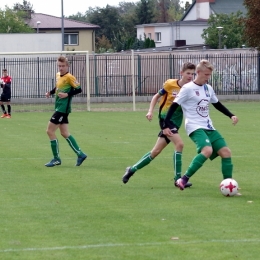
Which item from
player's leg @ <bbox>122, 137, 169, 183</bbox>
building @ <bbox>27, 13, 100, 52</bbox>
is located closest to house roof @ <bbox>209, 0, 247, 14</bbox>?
building @ <bbox>27, 13, 100, 52</bbox>

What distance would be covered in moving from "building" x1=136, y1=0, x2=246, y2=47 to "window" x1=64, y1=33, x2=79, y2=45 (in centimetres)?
768

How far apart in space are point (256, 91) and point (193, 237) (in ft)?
113

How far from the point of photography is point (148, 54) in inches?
1652

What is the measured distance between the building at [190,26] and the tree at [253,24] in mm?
34206

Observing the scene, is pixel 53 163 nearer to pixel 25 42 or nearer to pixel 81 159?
pixel 81 159

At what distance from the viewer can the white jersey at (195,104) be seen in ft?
32.2

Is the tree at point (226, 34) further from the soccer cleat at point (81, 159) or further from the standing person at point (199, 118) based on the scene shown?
the standing person at point (199, 118)

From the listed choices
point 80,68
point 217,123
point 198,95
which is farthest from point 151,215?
point 80,68

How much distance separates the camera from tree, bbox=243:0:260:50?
130ft

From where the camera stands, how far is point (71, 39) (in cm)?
8319

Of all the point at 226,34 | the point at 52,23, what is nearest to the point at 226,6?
the point at 226,34

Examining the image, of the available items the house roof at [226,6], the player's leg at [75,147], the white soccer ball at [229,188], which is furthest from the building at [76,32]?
the white soccer ball at [229,188]

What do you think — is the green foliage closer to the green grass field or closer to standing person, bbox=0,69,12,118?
standing person, bbox=0,69,12,118

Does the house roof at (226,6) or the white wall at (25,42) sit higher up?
the house roof at (226,6)
